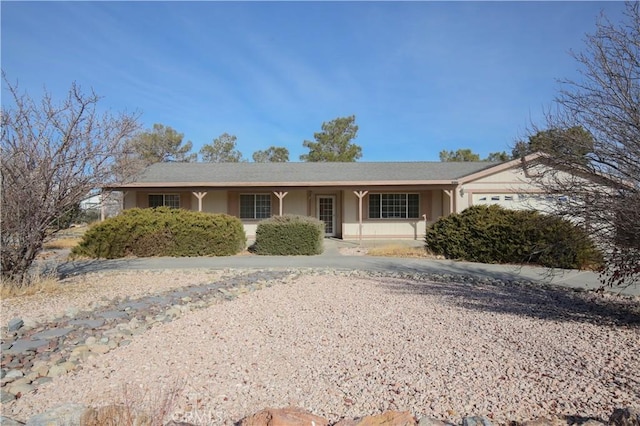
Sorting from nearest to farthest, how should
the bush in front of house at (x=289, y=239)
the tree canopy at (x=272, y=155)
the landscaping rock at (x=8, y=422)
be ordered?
the landscaping rock at (x=8, y=422) < the bush in front of house at (x=289, y=239) < the tree canopy at (x=272, y=155)

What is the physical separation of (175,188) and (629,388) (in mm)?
18673

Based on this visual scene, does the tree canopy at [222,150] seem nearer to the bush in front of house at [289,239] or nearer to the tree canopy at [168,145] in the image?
the tree canopy at [168,145]

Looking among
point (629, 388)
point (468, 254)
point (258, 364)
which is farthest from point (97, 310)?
point (468, 254)

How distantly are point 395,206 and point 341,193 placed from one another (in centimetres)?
272

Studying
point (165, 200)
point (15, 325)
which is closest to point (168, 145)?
point (165, 200)

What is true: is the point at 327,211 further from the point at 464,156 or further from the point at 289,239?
the point at 464,156

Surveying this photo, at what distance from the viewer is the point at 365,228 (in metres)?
20.3

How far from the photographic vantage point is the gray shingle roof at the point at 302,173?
19.3 meters

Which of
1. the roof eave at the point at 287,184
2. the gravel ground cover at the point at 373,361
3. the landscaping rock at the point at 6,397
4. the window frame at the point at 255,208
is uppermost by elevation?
the roof eave at the point at 287,184

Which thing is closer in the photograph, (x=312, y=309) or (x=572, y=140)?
(x=572, y=140)

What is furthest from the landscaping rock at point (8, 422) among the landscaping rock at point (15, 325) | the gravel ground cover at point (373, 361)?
the landscaping rock at point (15, 325)

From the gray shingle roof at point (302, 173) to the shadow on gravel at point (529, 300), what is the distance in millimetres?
10445

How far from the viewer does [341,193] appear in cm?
2114

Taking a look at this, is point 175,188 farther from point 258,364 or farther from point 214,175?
point 258,364
